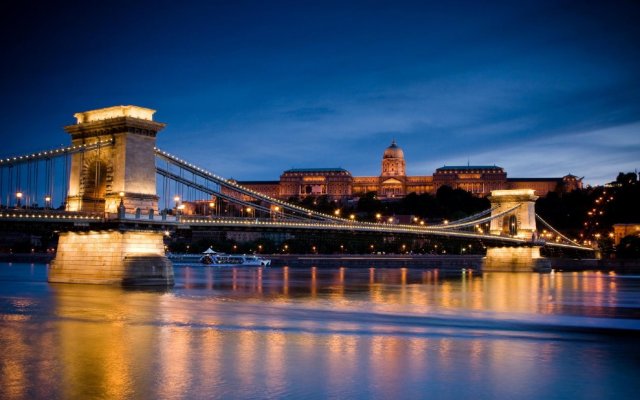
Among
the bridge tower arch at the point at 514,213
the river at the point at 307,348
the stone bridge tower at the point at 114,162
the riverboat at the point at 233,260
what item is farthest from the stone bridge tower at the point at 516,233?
the stone bridge tower at the point at 114,162

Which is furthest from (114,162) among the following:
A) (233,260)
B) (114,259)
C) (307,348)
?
(233,260)

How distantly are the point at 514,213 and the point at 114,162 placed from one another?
2404 inches

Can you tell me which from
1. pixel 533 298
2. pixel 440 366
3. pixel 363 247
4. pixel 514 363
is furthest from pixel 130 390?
pixel 363 247

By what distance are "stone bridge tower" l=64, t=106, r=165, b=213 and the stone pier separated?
1.47 m

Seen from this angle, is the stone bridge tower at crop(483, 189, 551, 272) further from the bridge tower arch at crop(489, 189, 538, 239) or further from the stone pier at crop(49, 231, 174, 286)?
the stone pier at crop(49, 231, 174, 286)

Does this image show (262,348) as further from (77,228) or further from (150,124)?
(150,124)

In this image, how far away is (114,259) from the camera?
35.6 metres

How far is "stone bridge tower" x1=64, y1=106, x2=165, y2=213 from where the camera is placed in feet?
119

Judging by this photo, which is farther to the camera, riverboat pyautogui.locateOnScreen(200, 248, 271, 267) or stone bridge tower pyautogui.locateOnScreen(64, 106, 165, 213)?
riverboat pyautogui.locateOnScreen(200, 248, 271, 267)

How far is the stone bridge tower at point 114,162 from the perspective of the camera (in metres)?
36.4

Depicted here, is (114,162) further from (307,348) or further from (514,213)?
(514,213)

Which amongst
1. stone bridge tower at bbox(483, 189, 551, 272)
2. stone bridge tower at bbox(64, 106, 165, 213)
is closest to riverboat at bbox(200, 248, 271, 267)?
stone bridge tower at bbox(483, 189, 551, 272)

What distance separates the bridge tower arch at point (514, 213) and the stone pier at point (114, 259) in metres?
54.8

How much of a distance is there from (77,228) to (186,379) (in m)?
21.9
